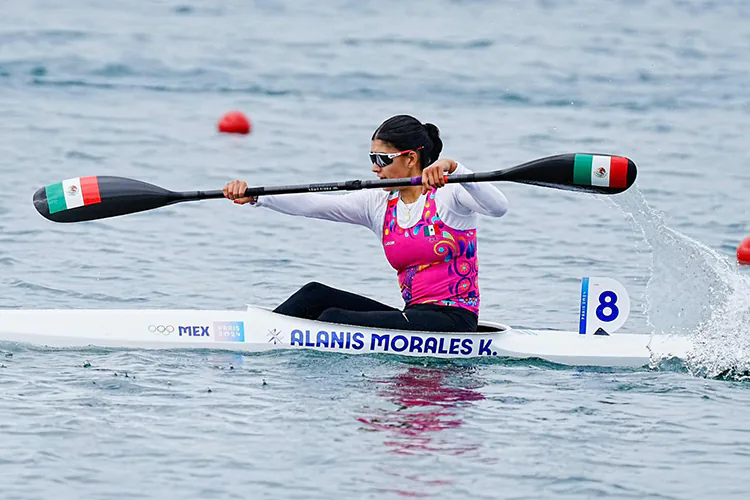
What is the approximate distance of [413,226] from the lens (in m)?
7.32

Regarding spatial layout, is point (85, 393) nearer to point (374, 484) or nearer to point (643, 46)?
point (374, 484)

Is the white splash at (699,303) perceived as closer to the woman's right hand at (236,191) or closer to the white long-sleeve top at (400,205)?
the white long-sleeve top at (400,205)

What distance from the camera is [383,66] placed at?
20594mm

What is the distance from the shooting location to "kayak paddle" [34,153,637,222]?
7320 mm

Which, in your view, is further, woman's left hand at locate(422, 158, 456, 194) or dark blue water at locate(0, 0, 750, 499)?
woman's left hand at locate(422, 158, 456, 194)

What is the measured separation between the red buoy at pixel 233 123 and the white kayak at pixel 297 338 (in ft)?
29.1

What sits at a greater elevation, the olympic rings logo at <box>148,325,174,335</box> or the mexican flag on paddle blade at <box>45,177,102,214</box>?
the mexican flag on paddle blade at <box>45,177,102,214</box>

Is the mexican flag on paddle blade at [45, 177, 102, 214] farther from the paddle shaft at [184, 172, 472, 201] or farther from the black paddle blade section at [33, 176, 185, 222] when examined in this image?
the paddle shaft at [184, 172, 472, 201]

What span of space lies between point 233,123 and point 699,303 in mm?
9563

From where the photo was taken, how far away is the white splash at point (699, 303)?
7.54 meters

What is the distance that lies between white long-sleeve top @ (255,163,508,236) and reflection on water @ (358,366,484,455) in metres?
0.83

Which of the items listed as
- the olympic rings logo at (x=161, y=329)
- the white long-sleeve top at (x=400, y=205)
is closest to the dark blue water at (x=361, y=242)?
the olympic rings logo at (x=161, y=329)

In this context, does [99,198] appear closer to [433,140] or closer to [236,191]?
[236,191]

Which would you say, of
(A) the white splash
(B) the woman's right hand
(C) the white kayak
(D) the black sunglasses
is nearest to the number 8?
(C) the white kayak
